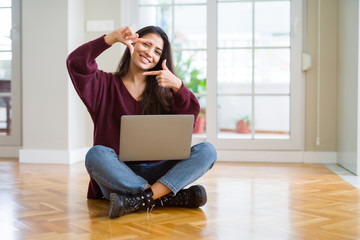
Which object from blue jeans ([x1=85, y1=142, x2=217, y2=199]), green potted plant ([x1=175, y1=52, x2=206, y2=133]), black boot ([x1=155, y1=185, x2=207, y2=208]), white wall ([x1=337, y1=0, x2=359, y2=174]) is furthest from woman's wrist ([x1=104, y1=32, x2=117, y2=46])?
green potted plant ([x1=175, y1=52, x2=206, y2=133])

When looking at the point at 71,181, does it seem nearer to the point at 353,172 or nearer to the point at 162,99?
the point at 162,99

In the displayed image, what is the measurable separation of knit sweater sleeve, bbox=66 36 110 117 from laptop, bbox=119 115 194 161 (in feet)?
1.00

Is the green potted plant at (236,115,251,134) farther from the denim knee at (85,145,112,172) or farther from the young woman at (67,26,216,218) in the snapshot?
the denim knee at (85,145,112,172)

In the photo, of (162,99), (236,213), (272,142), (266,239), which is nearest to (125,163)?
(162,99)

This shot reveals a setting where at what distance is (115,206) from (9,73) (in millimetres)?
3149

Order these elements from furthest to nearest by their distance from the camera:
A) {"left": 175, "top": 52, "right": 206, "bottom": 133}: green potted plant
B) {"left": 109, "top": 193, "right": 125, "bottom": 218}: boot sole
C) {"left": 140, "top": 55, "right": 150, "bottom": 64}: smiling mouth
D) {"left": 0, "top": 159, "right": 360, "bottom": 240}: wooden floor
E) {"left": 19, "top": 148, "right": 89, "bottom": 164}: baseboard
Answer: {"left": 175, "top": 52, "right": 206, "bottom": 133}: green potted plant < {"left": 19, "top": 148, "right": 89, "bottom": 164}: baseboard < {"left": 140, "top": 55, "right": 150, "bottom": 64}: smiling mouth < {"left": 109, "top": 193, "right": 125, "bottom": 218}: boot sole < {"left": 0, "top": 159, "right": 360, "bottom": 240}: wooden floor

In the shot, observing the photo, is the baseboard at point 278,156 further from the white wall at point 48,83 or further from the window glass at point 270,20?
the white wall at point 48,83

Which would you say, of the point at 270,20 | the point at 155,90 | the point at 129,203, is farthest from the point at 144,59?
the point at 270,20

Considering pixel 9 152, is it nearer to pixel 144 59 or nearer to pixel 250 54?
pixel 250 54

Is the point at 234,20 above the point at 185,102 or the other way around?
above

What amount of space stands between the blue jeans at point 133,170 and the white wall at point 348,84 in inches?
72.8

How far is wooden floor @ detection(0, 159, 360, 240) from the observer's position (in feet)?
6.11

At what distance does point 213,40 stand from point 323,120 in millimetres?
1321

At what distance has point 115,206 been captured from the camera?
2088mm
